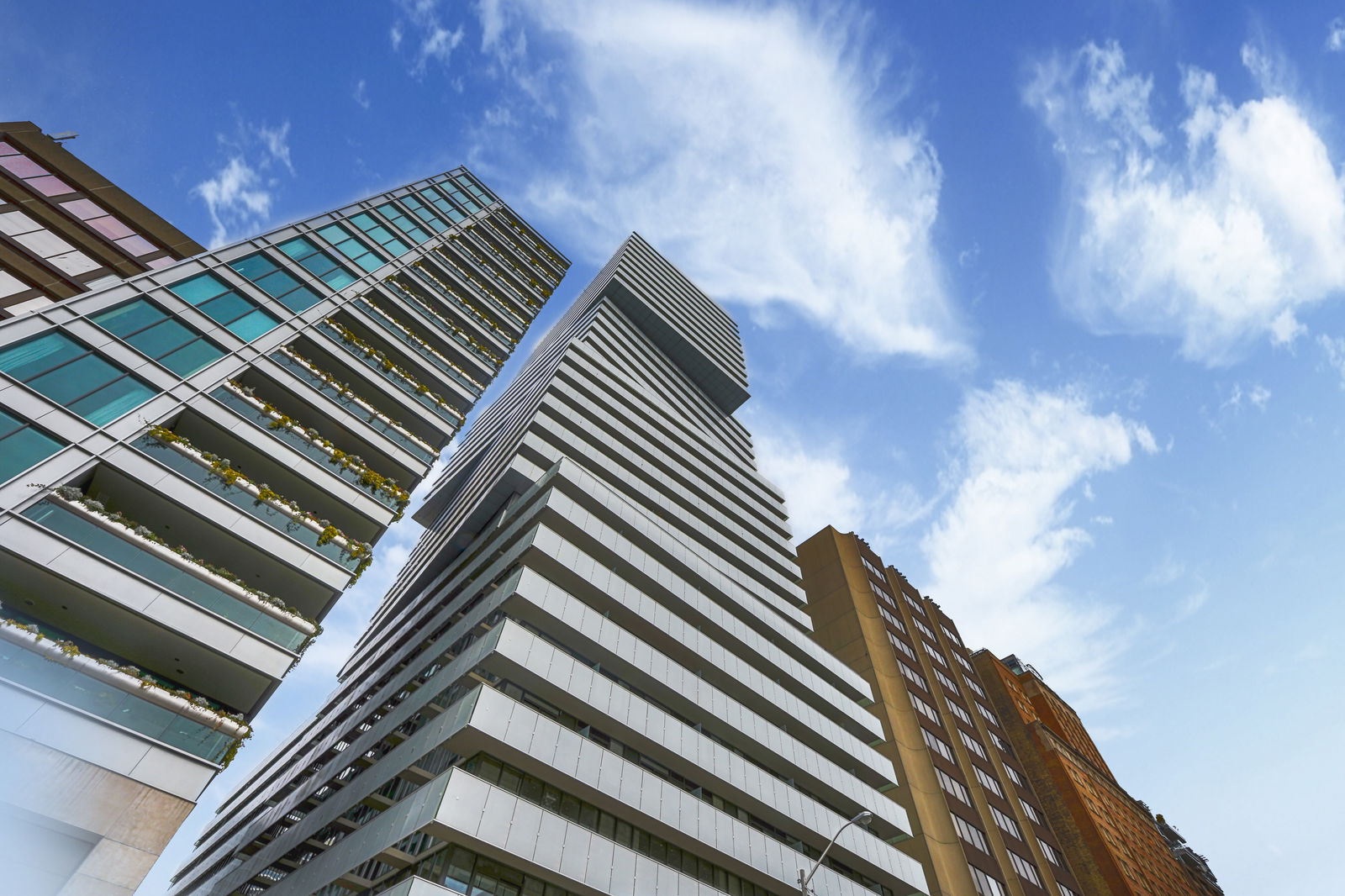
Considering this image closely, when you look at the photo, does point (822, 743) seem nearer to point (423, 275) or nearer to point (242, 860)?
point (242, 860)

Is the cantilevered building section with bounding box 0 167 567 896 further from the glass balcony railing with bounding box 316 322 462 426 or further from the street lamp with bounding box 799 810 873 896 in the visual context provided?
the street lamp with bounding box 799 810 873 896

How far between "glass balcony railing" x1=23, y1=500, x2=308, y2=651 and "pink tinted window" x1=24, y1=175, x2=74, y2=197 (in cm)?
1534

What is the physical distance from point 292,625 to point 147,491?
5.25 meters

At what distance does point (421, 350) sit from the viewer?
105 feet

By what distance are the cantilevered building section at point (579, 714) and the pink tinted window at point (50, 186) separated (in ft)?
64.0

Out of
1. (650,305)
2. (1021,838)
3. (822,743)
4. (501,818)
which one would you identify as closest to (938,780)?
(1021,838)

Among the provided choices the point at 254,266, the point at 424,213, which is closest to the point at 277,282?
the point at 254,266

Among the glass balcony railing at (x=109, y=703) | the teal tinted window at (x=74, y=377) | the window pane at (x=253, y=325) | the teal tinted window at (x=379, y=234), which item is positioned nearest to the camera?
the glass balcony railing at (x=109, y=703)

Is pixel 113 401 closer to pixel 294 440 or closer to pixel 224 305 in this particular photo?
pixel 294 440

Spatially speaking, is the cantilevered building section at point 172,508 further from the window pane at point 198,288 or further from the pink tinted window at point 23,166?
the pink tinted window at point 23,166

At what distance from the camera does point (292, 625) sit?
1872 centimetres

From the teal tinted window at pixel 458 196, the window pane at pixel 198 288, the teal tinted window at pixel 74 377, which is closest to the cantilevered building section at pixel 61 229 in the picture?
the window pane at pixel 198 288

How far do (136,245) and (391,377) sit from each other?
10446 mm

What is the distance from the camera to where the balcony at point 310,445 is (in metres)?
21.9
